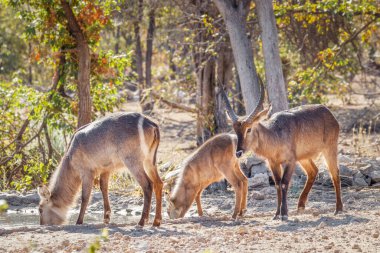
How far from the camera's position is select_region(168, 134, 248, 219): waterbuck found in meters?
9.48

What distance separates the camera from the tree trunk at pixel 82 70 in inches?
495

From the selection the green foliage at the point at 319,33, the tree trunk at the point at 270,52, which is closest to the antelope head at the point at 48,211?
the tree trunk at the point at 270,52

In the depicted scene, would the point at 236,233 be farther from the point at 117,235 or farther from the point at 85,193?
the point at 85,193

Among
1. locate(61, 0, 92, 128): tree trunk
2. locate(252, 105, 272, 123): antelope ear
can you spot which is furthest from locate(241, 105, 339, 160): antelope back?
locate(61, 0, 92, 128): tree trunk

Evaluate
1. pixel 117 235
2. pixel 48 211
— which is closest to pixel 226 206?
pixel 48 211

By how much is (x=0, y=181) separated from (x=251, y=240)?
7.34 m

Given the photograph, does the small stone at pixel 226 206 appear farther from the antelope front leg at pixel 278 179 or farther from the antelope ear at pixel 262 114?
the antelope ear at pixel 262 114

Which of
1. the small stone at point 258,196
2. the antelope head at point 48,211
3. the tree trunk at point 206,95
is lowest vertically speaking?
the small stone at point 258,196

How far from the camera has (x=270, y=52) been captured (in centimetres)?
1224

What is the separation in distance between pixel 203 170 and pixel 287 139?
4.86 ft

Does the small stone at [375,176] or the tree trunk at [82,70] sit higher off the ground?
the tree trunk at [82,70]

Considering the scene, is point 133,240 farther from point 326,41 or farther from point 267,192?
point 326,41

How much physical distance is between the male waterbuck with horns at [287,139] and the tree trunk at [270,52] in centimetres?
275

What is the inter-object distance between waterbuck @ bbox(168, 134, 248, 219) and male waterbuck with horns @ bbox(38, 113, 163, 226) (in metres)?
1.19
